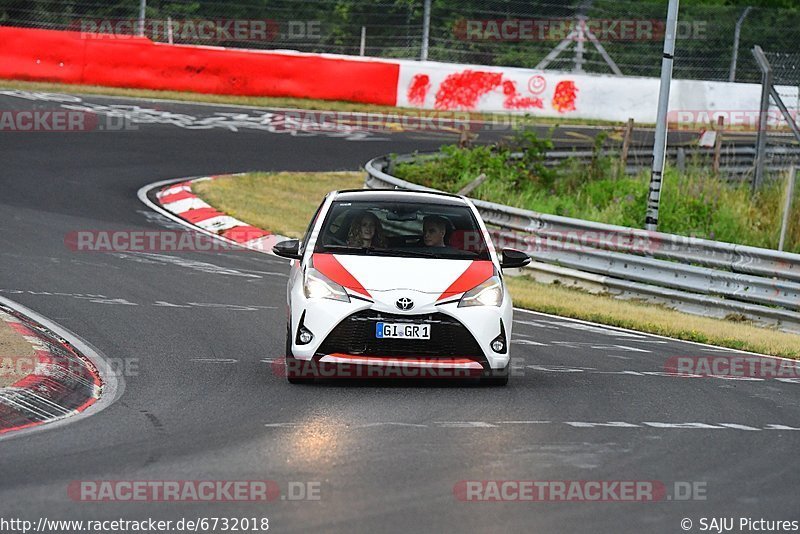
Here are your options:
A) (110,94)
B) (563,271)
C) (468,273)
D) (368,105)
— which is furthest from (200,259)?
(368,105)

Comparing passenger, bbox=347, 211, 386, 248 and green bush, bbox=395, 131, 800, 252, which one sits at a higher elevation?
passenger, bbox=347, 211, 386, 248

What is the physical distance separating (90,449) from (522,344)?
5.81 m

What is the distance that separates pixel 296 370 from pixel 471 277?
4.91ft

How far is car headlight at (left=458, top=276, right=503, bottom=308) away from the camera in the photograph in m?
9.87

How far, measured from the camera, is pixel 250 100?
1323 inches

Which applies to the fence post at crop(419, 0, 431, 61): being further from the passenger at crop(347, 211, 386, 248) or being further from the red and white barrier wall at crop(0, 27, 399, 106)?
the passenger at crop(347, 211, 386, 248)

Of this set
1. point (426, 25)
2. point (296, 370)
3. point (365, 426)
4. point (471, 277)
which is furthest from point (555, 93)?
point (365, 426)

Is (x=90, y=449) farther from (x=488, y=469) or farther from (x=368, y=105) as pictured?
(x=368, y=105)

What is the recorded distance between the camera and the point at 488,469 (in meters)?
7.45

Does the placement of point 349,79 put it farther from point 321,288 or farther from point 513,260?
point 321,288

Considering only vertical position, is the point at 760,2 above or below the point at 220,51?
above

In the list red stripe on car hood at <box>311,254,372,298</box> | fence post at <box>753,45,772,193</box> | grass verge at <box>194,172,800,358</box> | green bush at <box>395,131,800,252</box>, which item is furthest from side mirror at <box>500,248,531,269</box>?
fence post at <box>753,45,772,193</box>

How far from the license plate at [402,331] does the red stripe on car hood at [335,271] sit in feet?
0.85

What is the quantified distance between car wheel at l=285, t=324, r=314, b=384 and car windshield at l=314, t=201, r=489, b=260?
35.9 inches
